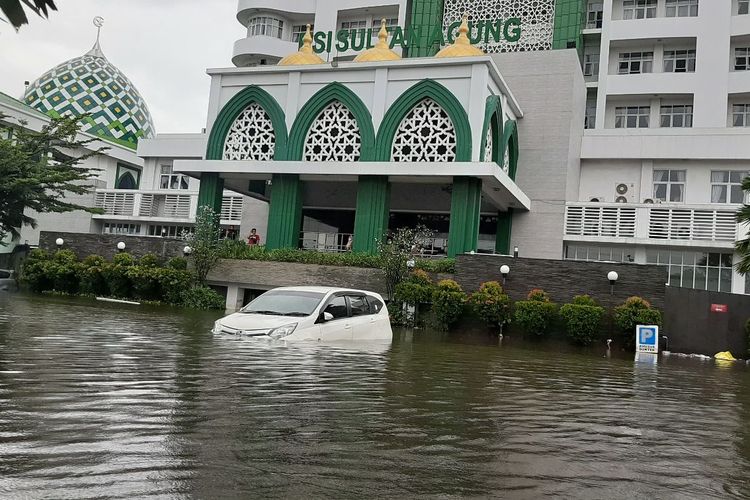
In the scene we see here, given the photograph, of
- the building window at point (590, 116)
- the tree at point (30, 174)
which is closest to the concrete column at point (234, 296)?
the tree at point (30, 174)

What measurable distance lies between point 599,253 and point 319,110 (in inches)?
578

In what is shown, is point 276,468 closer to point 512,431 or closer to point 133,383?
point 512,431

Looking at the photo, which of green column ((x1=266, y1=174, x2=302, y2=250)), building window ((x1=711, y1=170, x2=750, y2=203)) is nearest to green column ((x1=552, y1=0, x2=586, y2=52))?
building window ((x1=711, y1=170, x2=750, y2=203))

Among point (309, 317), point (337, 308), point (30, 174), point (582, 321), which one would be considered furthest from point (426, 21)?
point (309, 317)

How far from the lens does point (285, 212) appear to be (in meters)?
28.0

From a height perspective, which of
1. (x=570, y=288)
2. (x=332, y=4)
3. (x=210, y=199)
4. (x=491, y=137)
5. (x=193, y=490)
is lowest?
(x=193, y=490)

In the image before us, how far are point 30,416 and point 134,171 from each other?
48.4m

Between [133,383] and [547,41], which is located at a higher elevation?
[547,41]

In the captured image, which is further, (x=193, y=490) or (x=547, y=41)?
(x=547, y=41)

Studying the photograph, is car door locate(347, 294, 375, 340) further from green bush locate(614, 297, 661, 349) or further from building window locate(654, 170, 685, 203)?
building window locate(654, 170, 685, 203)

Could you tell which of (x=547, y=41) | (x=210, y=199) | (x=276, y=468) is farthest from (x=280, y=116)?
(x=276, y=468)

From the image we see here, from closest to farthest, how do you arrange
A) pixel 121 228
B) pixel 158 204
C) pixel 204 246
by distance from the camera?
pixel 204 246 < pixel 158 204 < pixel 121 228

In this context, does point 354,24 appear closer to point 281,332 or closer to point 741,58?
point 741,58

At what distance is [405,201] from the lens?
1302 inches
